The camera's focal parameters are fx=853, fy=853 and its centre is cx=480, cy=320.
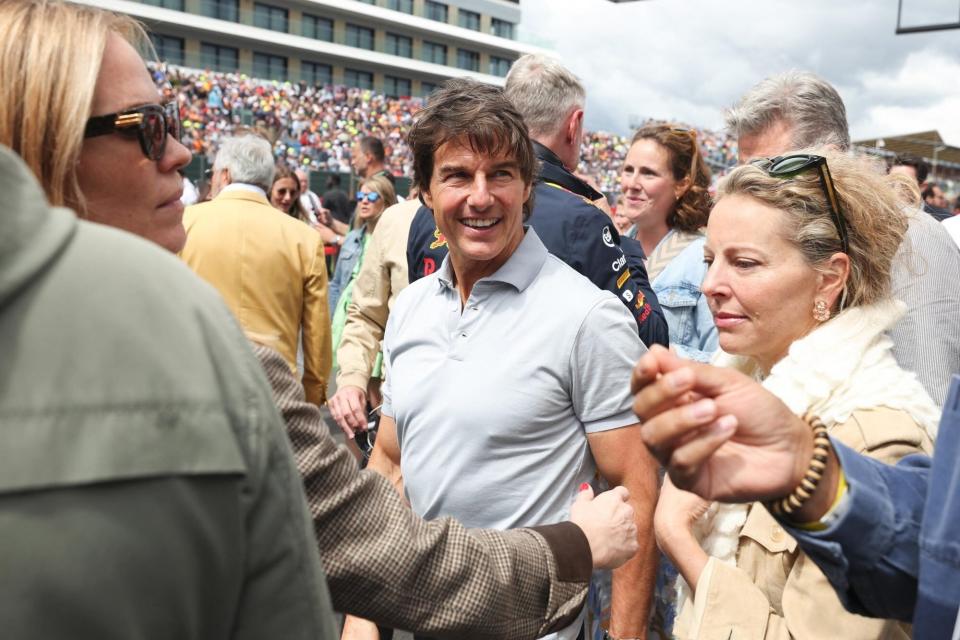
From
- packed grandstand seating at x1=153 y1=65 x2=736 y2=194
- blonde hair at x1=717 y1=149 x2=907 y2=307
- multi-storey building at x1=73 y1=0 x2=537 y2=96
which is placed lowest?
blonde hair at x1=717 y1=149 x2=907 y2=307

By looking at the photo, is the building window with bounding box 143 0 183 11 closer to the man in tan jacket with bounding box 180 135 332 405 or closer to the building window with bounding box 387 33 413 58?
the building window with bounding box 387 33 413 58

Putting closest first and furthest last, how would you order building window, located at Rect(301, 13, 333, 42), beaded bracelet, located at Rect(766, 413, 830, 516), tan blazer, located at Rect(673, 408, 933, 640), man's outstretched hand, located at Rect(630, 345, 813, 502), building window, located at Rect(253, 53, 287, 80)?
man's outstretched hand, located at Rect(630, 345, 813, 502)
beaded bracelet, located at Rect(766, 413, 830, 516)
tan blazer, located at Rect(673, 408, 933, 640)
building window, located at Rect(253, 53, 287, 80)
building window, located at Rect(301, 13, 333, 42)

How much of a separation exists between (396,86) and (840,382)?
6586 cm

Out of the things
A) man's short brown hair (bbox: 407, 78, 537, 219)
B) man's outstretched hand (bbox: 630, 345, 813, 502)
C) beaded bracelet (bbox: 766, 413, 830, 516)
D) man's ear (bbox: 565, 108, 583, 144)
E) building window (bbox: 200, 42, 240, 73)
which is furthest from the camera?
building window (bbox: 200, 42, 240, 73)

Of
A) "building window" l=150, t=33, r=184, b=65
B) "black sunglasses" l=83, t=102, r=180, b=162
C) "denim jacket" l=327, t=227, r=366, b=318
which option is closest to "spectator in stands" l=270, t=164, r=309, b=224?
"denim jacket" l=327, t=227, r=366, b=318

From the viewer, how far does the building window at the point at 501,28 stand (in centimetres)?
6944

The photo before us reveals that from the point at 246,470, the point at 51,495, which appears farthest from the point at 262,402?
the point at 51,495

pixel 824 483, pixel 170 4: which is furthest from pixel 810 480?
pixel 170 4

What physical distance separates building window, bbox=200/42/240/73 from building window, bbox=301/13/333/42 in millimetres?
5183

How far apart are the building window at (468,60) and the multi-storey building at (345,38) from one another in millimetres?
81

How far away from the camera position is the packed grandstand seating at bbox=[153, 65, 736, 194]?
3262cm

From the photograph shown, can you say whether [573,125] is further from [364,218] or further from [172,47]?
[172,47]

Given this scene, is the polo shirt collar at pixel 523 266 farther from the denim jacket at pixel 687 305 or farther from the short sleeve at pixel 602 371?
the denim jacket at pixel 687 305

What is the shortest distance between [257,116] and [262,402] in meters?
38.0
